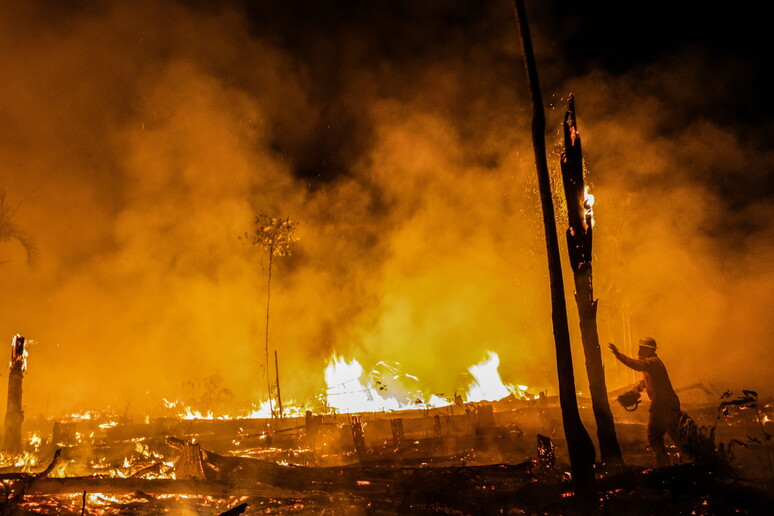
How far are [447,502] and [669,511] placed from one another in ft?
8.53

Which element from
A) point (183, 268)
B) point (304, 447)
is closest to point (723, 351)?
point (304, 447)

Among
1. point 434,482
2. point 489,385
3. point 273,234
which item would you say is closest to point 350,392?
point 489,385

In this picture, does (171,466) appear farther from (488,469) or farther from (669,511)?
(669,511)

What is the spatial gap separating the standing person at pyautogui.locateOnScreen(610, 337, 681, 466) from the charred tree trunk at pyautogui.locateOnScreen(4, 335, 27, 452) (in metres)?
15.5

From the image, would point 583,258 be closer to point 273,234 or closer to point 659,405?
point 659,405

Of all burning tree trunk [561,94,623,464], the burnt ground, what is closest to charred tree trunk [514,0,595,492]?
the burnt ground

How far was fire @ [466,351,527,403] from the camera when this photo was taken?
2080 cm

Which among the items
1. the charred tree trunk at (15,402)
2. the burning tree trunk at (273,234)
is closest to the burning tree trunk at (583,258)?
the charred tree trunk at (15,402)

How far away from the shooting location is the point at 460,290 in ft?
85.1

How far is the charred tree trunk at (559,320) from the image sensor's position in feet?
20.5

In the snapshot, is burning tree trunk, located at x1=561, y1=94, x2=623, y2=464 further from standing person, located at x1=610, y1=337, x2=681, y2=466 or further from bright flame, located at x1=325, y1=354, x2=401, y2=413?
bright flame, located at x1=325, y1=354, x2=401, y2=413

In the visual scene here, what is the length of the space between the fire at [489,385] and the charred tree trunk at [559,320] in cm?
1296

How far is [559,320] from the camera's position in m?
6.70

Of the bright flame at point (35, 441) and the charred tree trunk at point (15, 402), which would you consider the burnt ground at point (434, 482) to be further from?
the bright flame at point (35, 441)
